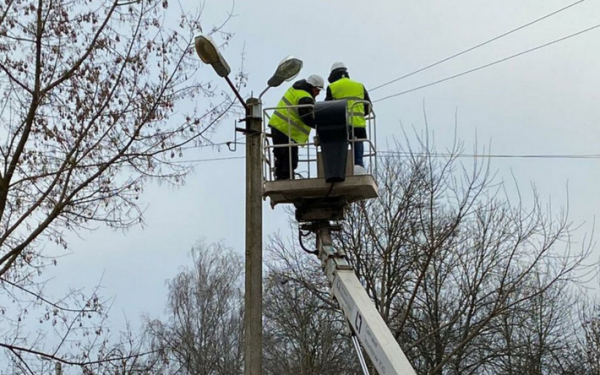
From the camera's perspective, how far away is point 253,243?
672 cm

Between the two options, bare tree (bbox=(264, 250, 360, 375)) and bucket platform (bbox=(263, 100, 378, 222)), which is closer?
bucket platform (bbox=(263, 100, 378, 222))

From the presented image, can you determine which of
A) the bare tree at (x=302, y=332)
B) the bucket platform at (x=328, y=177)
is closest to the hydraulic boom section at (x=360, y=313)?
the bucket platform at (x=328, y=177)

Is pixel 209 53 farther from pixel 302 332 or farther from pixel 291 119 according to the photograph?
pixel 302 332

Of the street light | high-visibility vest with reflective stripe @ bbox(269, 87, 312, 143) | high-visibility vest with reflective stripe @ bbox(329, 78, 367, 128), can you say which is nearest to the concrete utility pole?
the street light

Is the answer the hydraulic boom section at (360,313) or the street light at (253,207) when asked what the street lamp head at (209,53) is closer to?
the street light at (253,207)

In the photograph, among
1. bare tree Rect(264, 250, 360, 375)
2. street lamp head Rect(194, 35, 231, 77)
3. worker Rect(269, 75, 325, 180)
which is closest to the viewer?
street lamp head Rect(194, 35, 231, 77)

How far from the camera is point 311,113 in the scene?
6.98 m

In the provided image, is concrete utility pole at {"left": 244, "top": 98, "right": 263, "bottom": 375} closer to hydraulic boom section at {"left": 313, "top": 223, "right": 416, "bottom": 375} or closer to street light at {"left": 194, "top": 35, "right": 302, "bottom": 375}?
street light at {"left": 194, "top": 35, "right": 302, "bottom": 375}

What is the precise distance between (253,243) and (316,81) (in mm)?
1886

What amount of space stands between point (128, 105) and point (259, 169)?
3.04 metres

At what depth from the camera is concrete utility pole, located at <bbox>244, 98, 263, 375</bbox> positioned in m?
6.44

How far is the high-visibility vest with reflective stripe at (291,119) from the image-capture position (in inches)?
282

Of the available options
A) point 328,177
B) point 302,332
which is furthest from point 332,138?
point 302,332

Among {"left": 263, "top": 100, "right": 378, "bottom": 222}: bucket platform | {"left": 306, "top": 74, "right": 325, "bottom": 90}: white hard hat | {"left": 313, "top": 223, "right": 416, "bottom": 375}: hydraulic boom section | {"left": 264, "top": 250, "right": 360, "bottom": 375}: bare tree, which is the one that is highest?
{"left": 264, "top": 250, "right": 360, "bottom": 375}: bare tree
